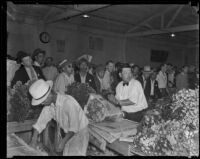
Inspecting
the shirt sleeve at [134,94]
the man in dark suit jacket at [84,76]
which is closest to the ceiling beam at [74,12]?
the man in dark suit jacket at [84,76]

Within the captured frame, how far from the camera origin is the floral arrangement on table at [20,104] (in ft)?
6.69

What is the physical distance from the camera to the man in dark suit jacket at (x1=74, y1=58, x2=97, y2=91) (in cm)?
227

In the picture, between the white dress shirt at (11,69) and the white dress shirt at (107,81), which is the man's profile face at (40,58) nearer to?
the white dress shirt at (11,69)

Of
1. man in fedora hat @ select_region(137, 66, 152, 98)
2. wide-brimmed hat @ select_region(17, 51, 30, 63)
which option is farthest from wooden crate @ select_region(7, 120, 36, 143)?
man in fedora hat @ select_region(137, 66, 152, 98)

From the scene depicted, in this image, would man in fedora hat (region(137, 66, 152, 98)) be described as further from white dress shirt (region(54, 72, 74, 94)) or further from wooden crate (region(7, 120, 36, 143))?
wooden crate (region(7, 120, 36, 143))

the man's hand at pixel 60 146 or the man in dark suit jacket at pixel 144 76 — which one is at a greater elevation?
the man in dark suit jacket at pixel 144 76

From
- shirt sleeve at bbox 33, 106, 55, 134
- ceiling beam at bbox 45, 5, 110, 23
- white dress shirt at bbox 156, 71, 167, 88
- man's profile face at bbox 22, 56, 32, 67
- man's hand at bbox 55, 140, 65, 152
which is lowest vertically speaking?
man's hand at bbox 55, 140, 65, 152

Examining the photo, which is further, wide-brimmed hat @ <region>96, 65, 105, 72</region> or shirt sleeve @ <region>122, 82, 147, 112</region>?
wide-brimmed hat @ <region>96, 65, 105, 72</region>


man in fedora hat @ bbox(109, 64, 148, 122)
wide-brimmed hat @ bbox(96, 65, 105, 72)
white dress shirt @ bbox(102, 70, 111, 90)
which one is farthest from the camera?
wide-brimmed hat @ bbox(96, 65, 105, 72)

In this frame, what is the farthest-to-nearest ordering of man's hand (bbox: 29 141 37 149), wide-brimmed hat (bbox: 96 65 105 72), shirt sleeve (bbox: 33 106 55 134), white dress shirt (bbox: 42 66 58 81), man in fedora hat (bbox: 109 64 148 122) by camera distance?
wide-brimmed hat (bbox: 96 65 105 72), white dress shirt (bbox: 42 66 58 81), man in fedora hat (bbox: 109 64 148 122), shirt sleeve (bbox: 33 106 55 134), man's hand (bbox: 29 141 37 149)

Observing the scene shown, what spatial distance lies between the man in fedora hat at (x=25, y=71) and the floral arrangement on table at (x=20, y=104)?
0.07 m

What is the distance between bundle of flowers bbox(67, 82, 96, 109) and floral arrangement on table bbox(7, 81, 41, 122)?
0.34 m
